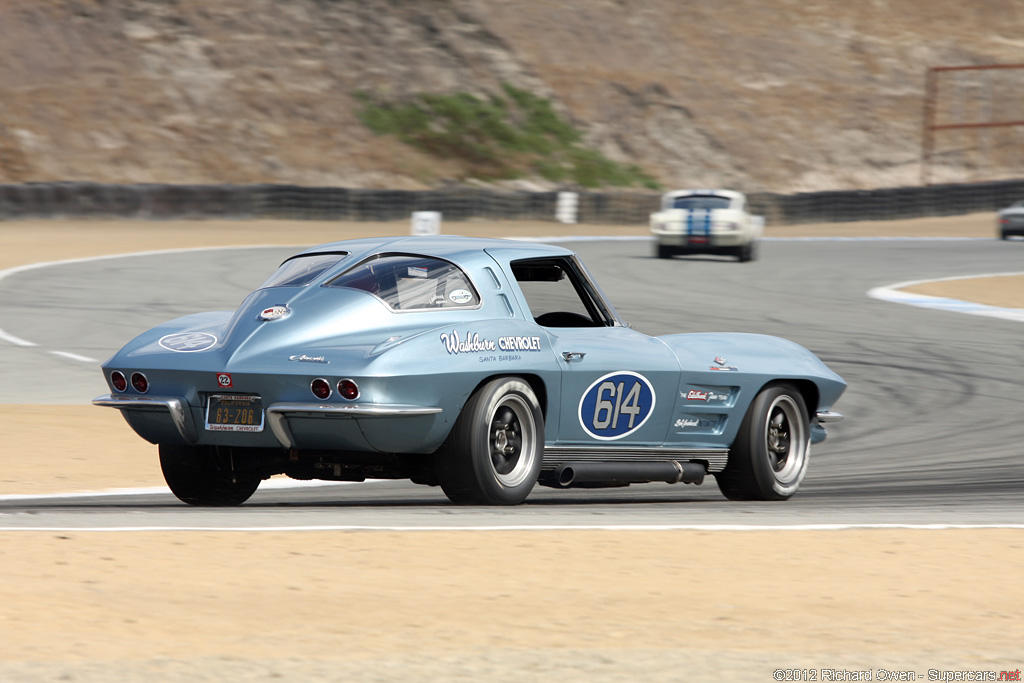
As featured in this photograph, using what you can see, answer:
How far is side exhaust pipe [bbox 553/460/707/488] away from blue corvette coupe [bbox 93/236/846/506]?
12mm

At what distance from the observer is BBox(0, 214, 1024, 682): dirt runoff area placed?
4203mm

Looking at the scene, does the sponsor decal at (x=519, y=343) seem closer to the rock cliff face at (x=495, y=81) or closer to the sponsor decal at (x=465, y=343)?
the sponsor decal at (x=465, y=343)

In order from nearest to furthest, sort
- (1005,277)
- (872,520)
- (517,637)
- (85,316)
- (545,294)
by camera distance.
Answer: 1. (517,637)
2. (872,520)
3. (545,294)
4. (85,316)
5. (1005,277)

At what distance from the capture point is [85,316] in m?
16.7

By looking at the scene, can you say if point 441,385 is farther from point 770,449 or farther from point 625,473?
point 770,449

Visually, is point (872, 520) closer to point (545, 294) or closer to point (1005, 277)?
point (545, 294)

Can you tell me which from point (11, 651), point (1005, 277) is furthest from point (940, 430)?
point (1005, 277)

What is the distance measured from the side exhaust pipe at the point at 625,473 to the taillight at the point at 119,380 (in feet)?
6.89

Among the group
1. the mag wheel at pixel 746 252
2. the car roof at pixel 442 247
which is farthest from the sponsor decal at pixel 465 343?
the mag wheel at pixel 746 252

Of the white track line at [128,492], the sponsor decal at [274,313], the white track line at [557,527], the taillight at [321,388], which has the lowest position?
the white track line at [128,492]

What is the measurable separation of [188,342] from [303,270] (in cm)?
65

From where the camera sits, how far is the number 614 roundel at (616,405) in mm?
7309

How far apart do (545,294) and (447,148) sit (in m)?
43.9

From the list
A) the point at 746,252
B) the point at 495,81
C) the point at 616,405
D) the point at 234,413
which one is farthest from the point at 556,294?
the point at 495,81
